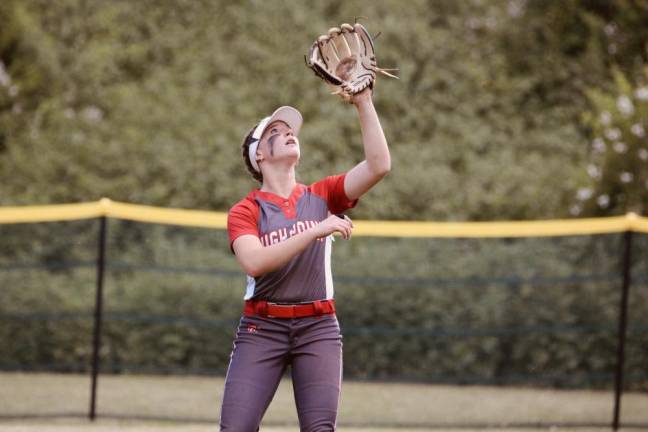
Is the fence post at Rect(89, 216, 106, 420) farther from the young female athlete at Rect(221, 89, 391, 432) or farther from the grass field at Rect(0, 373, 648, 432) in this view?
the young female athlete at Rect(221, 89, 391, 432)

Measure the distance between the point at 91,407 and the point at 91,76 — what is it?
29.3 ft

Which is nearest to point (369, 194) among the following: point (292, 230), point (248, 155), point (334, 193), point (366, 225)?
point (366, 225)

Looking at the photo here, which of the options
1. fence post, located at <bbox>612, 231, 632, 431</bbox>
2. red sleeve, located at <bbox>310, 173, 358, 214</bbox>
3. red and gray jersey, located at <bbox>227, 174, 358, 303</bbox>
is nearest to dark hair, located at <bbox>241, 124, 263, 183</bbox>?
red and gray jersey, located at <bbox>227, 174, 358, 303</bbox>

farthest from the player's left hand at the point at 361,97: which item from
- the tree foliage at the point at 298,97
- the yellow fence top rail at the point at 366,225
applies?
the tree foliage at the point at 298,97

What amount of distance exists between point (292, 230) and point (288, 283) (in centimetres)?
23

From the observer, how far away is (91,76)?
53.7ft

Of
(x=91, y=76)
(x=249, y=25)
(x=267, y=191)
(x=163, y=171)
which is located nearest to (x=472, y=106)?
(x=249, y=25)

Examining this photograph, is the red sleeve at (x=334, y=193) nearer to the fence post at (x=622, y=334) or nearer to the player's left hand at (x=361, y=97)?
the player's left hand at (x=361, y=97)

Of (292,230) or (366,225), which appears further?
(366,225)

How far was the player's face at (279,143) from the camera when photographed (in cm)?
470

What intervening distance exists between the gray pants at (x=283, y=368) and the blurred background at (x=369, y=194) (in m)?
4.24

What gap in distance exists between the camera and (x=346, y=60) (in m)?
4.48

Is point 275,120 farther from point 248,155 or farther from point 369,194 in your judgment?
point 369,194

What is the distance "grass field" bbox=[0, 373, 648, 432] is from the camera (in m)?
8.52
